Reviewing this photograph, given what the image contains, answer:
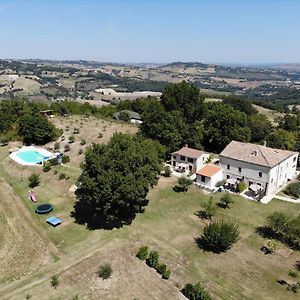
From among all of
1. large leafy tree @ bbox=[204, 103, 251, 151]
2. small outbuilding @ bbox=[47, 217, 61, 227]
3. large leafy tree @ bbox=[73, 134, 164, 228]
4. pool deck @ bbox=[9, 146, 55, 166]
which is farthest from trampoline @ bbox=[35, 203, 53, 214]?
large leafy tree @ bbox=[204, 103, 251, 151]

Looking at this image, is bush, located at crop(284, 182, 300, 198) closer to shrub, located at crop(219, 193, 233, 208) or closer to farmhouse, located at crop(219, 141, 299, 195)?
farmhouse, located at crop(219, 141, 299, 195)

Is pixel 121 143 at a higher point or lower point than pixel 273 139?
higher

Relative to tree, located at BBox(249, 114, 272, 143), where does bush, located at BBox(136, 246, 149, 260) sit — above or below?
below

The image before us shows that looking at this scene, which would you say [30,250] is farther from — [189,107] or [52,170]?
[189,107]

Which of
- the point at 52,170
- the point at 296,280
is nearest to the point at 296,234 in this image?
the point at 296,280

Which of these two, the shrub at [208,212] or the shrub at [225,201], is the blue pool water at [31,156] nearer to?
the shrub at [208,212]

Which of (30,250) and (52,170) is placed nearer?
(30,250)

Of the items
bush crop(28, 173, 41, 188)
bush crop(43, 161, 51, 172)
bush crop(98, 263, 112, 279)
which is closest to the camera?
bush crop(98, 263, 112, 279)
